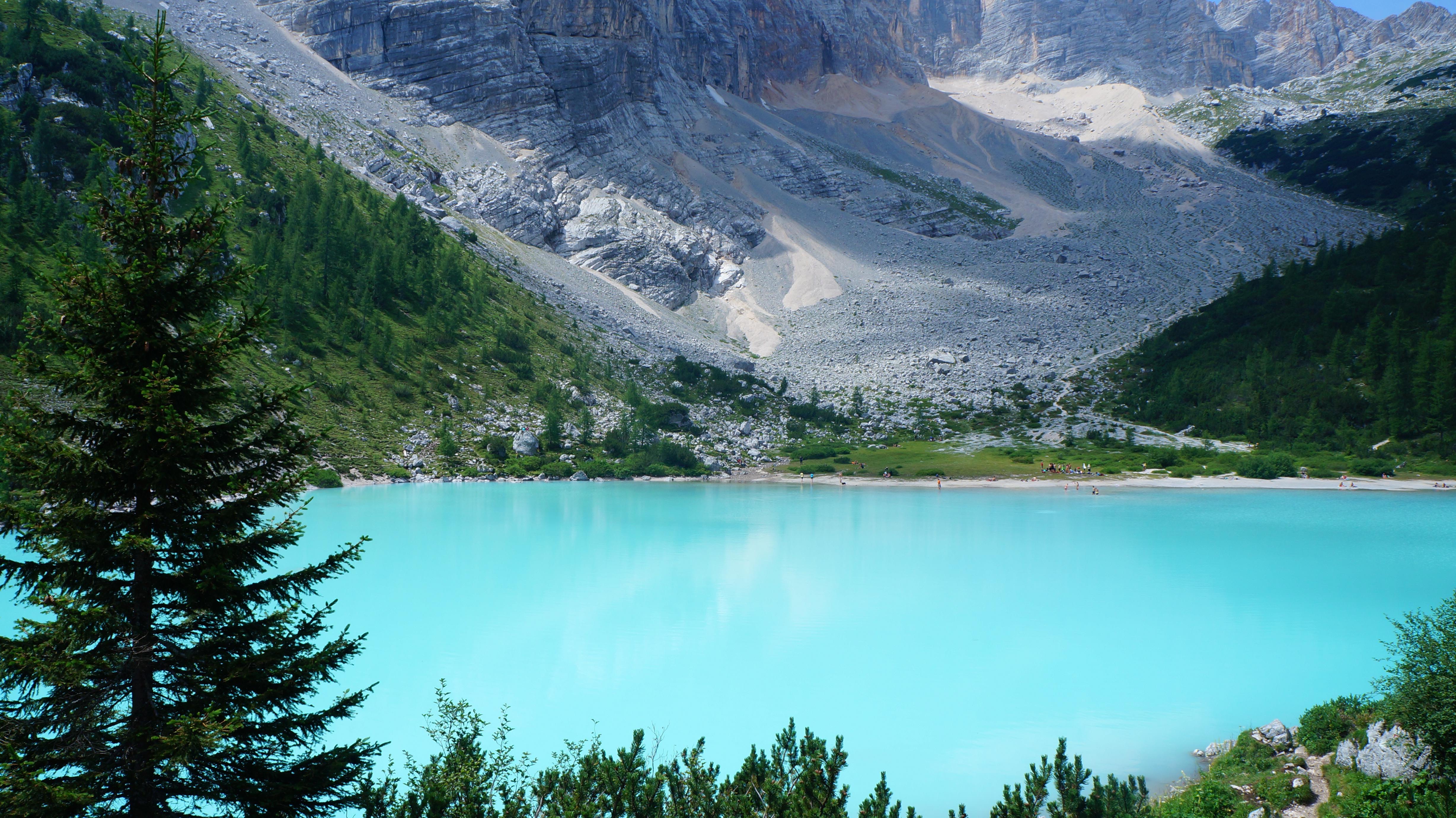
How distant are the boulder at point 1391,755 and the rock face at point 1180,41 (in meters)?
191

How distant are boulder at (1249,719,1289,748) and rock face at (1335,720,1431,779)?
1355 millimetres

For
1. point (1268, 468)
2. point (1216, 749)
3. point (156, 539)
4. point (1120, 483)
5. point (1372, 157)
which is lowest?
point (1216, 749)

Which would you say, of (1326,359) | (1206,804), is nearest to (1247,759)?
(1206,804)

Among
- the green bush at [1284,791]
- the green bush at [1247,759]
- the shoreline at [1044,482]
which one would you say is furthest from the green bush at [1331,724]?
the shoreline at [1044,482]

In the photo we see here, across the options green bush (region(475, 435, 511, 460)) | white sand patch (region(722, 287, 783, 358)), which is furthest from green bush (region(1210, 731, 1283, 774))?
white sand patch (region(722, 287, 783, 358))

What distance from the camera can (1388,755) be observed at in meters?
8.09

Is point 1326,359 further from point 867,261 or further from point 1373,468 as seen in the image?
point 867,261

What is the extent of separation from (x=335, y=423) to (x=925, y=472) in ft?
122

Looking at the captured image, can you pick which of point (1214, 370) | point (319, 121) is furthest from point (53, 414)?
point (319, 121)

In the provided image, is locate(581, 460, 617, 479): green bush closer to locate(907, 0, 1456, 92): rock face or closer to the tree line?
the tree line

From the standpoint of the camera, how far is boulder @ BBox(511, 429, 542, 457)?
169 ft

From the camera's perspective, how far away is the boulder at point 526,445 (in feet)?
169

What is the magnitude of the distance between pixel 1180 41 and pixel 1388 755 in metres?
210

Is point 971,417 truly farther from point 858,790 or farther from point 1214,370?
point 858,790
